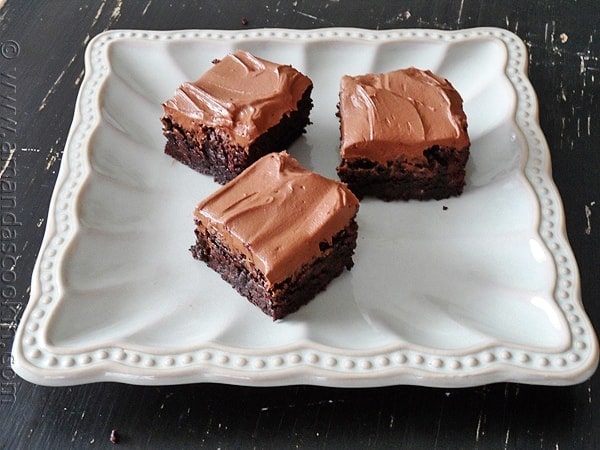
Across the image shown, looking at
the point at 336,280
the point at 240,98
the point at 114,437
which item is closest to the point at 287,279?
the point at 336,280

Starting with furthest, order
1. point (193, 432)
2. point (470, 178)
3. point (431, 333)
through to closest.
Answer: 1. point (470, 178)
2. point (431, 333)
3. point (193, 432)

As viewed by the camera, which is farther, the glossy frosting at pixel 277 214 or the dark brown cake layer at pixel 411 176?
the dark brown cake layer at pixel 411 176

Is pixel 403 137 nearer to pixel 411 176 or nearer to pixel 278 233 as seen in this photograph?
pixel 411 176

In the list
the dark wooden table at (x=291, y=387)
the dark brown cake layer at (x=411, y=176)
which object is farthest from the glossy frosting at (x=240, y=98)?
the dark wooden table at (x=291, y=387)

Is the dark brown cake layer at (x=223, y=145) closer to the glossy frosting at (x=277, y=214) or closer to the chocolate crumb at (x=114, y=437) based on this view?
the glossy frosting at (x=277, y=214)

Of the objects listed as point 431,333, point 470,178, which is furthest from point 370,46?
point 431,333

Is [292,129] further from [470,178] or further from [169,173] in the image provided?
[470,178]

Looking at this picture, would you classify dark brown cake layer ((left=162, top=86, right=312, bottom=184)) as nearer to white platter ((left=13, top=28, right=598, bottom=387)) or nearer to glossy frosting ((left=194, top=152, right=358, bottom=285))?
white platter ((left=13, top=28, right=598, bottom=387))
